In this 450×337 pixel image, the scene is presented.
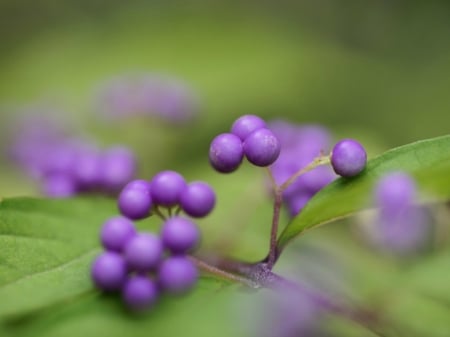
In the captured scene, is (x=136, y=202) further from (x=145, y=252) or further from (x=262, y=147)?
(x=262, y=147)

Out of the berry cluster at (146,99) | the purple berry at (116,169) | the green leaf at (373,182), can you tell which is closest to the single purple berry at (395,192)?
the green leaf at (373,182)

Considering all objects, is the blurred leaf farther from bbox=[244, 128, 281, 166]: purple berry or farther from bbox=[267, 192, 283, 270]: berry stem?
bbox=[244, 128, 281, 166]: purple berry

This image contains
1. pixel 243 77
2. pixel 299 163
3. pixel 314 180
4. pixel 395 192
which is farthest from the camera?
pixel 243 77

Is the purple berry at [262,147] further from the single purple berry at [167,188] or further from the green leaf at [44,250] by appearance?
the green leaf at [44,250]

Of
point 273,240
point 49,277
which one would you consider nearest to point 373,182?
point 273,240

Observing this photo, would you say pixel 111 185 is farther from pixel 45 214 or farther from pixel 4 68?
pixel 4 68

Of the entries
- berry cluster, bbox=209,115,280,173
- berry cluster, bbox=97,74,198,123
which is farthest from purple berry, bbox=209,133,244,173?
berry cluster, bbox=97,74,198,123
